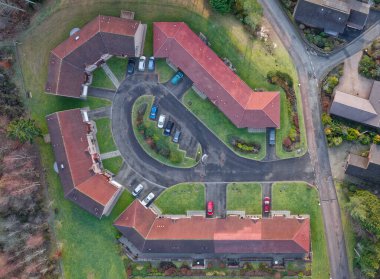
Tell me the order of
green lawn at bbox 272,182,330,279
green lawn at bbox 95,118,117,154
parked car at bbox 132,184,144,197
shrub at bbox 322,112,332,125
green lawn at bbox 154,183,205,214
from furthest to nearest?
green lawn at bbox 95,118,117,154 < parked car at bbox 132,184,144,197 < green lawn at bbox 154,183,205,214 < green lawn at bbox 272,182,330,279 < shrub at bbox 322,112,332,125

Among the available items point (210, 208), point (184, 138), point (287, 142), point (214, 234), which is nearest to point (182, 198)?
point (210, 208)

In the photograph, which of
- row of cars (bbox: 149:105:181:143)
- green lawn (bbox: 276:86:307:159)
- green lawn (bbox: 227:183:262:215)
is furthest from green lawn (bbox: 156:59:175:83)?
green lawn (bbox: 227:183:262:215)

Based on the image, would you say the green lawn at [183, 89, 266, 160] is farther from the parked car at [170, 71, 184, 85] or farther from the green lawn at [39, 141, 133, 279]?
the green lawn at [39, 141, 133, 279]

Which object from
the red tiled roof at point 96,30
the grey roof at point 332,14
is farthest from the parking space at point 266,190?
the red tiled roof at point 96,30

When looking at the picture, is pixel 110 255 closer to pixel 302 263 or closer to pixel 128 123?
pixel 128 123

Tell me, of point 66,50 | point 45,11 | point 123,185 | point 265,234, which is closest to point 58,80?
point 66,50

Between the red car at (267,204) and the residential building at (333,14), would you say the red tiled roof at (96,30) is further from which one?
the red car at (267,204)
